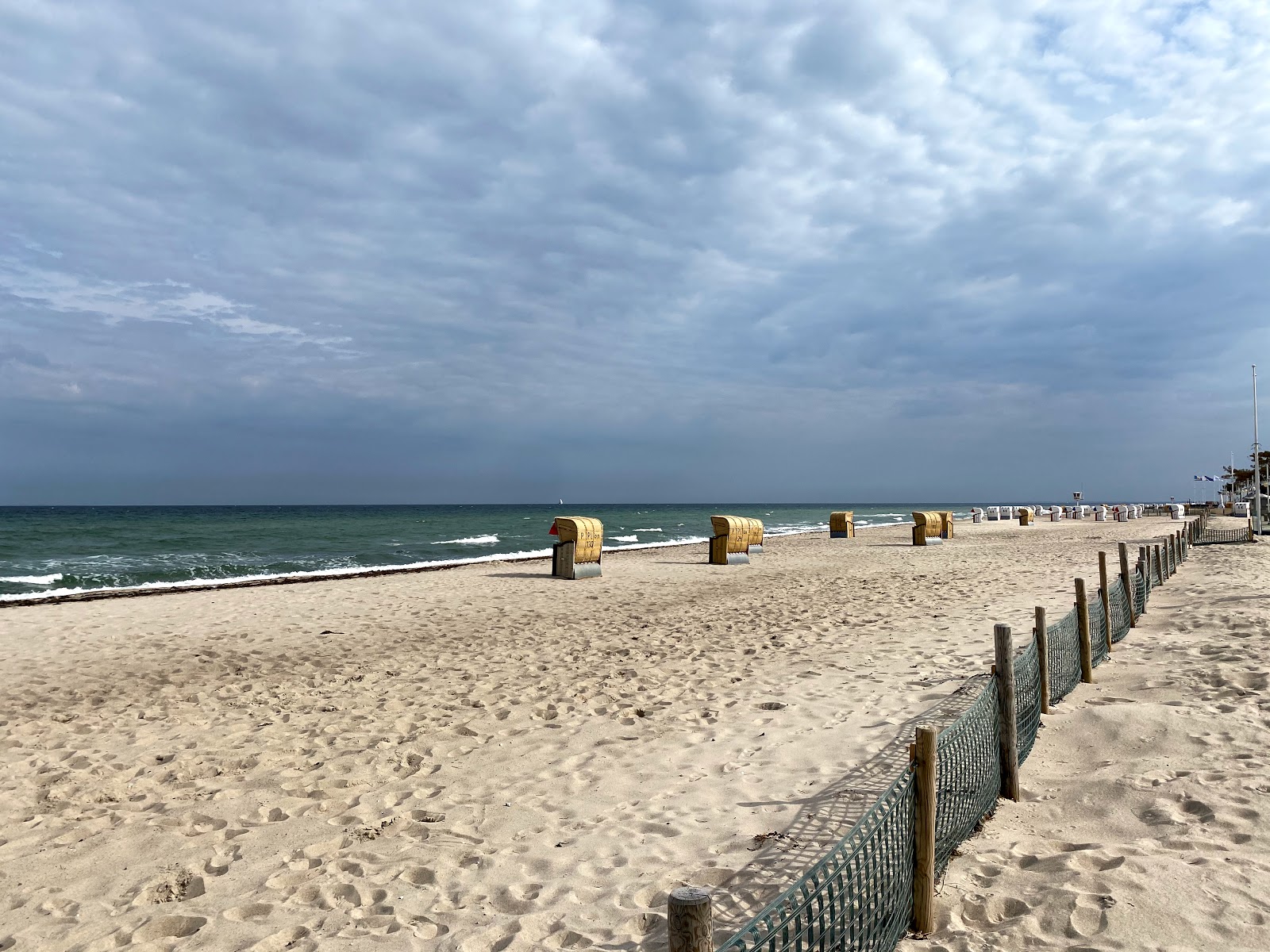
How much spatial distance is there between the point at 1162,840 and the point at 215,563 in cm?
2977

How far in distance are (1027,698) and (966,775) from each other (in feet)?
6.83

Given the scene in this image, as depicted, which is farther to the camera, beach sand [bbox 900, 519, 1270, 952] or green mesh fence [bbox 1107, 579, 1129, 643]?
green mesh fence [bbox 1107, 579, 1129, 643]

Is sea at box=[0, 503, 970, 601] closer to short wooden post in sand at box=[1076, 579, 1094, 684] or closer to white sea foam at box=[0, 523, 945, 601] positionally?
white sea foam at box=[0, 523, 945, 601]

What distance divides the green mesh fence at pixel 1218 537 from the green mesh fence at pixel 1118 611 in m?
18.9

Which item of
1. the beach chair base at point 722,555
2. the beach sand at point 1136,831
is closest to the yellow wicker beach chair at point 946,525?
the beach chair base at point 722,555

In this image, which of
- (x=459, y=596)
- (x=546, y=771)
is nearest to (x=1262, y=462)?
(x=459, y=596)

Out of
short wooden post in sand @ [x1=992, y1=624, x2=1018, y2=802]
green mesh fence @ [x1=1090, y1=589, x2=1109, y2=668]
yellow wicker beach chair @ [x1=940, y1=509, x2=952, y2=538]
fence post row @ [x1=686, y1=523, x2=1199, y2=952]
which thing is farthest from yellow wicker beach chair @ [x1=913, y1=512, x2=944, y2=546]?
short wooden post in sand @ [x1=992, y1=624, x2=1018, y2=802]

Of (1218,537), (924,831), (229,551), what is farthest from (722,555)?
(229,551)

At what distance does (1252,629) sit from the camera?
964cm

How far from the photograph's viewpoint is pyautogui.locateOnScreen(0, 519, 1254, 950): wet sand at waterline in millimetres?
3871

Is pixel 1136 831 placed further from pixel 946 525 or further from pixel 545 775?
pixel 946 525

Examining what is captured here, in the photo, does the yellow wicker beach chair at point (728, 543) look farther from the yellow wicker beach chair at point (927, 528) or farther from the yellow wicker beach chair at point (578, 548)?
the yellow wicker beach chair at point (927, 528)

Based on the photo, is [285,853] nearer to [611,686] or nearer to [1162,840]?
[611,686]

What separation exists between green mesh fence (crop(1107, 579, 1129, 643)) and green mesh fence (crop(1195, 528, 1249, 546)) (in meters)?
18.9
